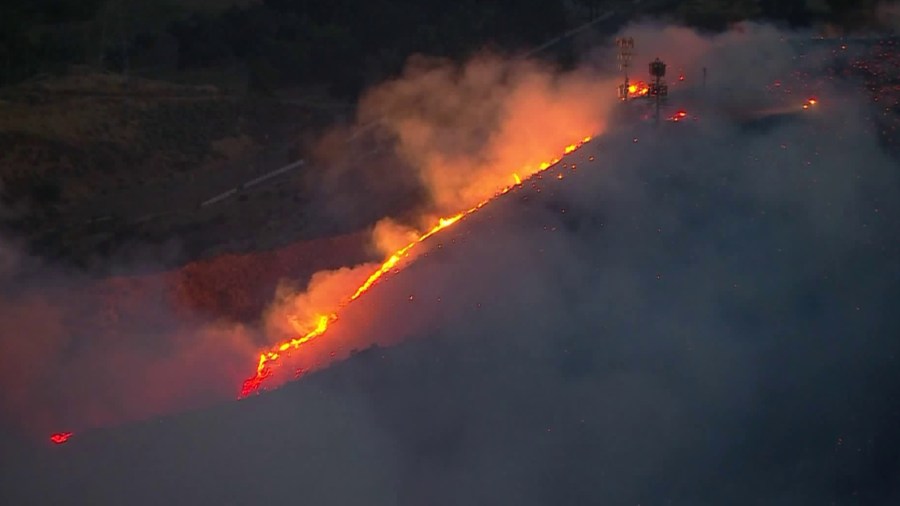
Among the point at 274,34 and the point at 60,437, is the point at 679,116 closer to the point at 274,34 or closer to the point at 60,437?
the point at 60,437

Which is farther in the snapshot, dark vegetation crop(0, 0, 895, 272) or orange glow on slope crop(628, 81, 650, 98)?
dark vegetation crop(0, 0, 895, 272)

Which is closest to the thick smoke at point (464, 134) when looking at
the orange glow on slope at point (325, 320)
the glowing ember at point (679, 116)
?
the orange glow on slope at point (325, 320)

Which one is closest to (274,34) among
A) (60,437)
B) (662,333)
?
(60,437)

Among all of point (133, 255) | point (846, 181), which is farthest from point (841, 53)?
point (133, 255)

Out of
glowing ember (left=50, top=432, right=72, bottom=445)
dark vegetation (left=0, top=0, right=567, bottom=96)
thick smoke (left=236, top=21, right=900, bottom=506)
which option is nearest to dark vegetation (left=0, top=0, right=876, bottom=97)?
dark vegetation (left=0, top=0, right=567, bottom=96)

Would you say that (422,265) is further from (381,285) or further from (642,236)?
(642,236)

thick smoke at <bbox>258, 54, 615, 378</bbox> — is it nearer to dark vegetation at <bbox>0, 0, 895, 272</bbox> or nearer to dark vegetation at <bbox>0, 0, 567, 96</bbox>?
dark vegetation at <bbox>0, 0, 895, 272</bbox>
